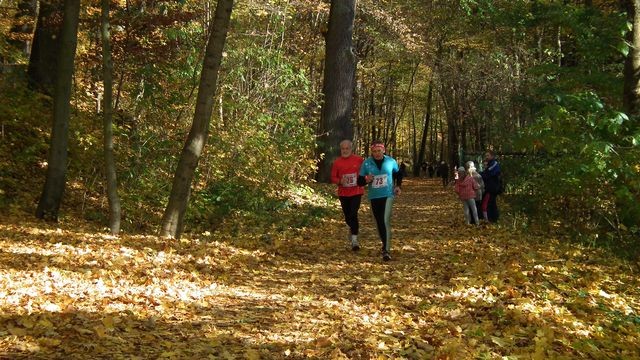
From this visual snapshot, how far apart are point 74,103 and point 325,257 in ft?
26.7

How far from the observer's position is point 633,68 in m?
9.96

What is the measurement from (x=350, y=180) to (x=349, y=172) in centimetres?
14

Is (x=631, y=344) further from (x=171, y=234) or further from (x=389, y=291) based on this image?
(x=171, y=234)

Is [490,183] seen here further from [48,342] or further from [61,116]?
[48,342]

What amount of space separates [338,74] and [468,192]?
7.76 metres

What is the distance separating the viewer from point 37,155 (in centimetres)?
1271

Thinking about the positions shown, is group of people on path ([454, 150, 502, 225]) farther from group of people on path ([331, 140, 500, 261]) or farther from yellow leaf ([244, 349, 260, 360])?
yellow leaf ([244, 349, 260, 360])

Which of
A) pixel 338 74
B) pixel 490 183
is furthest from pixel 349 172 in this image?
pixel 338 74

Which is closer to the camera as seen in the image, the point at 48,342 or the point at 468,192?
the point at 48,342

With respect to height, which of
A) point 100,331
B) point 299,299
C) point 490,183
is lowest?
point 299,299

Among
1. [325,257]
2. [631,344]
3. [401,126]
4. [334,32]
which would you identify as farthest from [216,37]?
[401,126]

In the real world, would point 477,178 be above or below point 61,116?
below

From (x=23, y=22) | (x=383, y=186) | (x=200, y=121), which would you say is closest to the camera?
(x=200, y=121)

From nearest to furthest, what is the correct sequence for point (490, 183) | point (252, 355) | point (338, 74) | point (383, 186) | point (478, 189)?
point (252, 355) < point (383, 186) < point (478, 189) < point (490, 183) < point (338, 74)
